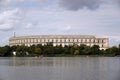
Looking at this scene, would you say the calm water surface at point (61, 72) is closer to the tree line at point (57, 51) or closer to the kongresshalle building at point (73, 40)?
the tree line at point (57, 51)

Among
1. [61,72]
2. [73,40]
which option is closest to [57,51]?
[73,40]

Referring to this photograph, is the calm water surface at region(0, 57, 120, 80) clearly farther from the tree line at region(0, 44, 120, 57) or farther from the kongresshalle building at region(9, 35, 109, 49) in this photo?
the kongresshalle building at region(9, 35, 109, 49)

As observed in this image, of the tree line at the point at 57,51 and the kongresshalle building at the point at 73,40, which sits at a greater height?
the kongresshalle building at the point at 73,40

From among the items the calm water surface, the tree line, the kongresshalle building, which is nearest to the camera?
the calm water surface

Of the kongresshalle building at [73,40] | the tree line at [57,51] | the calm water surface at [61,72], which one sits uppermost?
the kongresshalle building at [73,40]

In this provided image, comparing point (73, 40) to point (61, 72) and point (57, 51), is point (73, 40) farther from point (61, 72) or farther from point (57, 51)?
point (61, 72)

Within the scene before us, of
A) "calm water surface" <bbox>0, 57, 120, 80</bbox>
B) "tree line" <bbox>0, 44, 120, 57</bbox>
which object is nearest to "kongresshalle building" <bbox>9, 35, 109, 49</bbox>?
"tree line" <bbox>0, 44, 120, 57</bbox>

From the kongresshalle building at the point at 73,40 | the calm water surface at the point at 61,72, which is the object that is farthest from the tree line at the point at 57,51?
the calm water surface at the point at 61,72

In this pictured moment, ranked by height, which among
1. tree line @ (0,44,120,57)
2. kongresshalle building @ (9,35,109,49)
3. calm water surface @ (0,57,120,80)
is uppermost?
kongresshalle building @ (9,35,109,49)

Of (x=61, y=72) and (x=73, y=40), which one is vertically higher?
(x=73, y=40)

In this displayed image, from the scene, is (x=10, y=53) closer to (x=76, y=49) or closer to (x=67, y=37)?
(x=76, y=49)

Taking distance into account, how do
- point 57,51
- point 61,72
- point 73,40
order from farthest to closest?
point 73,40 < point 57,51 < point 61,72

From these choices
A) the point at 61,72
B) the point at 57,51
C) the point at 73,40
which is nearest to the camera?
the point at 61,72

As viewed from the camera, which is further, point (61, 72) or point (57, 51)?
point (57, 51)
